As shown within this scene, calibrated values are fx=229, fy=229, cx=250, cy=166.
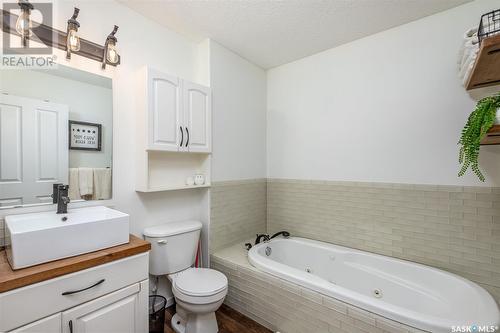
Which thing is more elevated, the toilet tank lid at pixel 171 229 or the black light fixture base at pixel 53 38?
the black light fixture base at pixel 53 38

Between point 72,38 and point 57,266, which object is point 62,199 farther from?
point 72,38

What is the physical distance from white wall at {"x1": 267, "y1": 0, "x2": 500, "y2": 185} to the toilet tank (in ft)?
4.31

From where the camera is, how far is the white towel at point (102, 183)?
167 cm

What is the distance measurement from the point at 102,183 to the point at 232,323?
152cm

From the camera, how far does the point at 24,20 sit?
130 cm

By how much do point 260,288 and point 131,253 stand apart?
105 cm

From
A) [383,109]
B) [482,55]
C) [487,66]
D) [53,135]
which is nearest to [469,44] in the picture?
[487,66]

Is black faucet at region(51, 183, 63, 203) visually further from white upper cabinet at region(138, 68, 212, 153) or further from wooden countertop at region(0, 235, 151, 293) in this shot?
white upper cabinet at region(138, 68, 212, 153)

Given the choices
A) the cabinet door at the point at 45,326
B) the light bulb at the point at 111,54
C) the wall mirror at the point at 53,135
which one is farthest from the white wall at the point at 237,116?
the cabinet door at the point at 45,326

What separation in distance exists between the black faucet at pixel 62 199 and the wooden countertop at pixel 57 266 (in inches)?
12.5

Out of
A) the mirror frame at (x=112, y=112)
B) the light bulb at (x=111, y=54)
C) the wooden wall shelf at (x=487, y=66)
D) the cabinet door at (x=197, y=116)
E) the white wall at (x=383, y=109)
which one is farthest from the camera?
the cabinet door at (x=197, y=116)

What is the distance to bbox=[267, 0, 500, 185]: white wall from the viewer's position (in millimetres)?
1784

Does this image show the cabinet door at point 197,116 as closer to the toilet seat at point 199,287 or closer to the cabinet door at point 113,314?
the toilet seat at point 199,287

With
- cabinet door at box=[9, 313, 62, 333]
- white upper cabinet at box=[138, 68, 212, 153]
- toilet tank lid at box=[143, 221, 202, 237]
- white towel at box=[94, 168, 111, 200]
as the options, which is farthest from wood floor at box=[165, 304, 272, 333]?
white upper cabinet at box=[138, 68, 212, 153]
